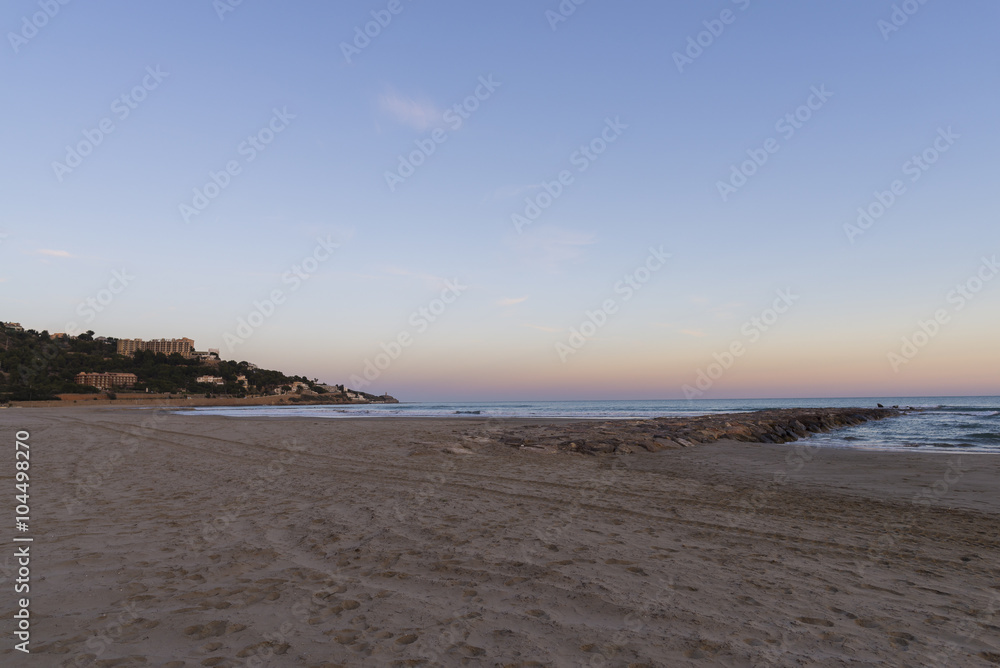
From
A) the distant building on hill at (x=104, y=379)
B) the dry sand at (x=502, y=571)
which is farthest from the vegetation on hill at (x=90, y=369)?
the dry sand at (x=502, y=571)

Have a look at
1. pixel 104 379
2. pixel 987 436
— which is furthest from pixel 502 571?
pixel 104 379

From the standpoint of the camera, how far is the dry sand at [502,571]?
373 centimetres

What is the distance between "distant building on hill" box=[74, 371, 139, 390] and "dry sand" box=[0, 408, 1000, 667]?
11292 centimetres

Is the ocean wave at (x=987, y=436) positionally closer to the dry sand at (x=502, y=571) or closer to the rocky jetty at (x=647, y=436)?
the rocky jetty at (x=647, y=436)

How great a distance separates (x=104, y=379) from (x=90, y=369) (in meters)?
8.51

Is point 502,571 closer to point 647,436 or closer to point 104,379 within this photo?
point 647,436

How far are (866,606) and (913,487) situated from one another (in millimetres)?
8676

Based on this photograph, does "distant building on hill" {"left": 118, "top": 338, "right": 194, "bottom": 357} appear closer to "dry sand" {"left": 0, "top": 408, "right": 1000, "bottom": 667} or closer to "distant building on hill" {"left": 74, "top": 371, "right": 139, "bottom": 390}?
"distant building on hill" {"left": 74, "top": 371, "right": 139, "bottom": 390}

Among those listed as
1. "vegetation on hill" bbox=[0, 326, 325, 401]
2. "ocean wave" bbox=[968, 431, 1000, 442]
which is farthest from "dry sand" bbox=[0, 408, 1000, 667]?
"vegetation on hill" bbox=[0, 326, 325, 401]

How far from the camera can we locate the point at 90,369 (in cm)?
10694

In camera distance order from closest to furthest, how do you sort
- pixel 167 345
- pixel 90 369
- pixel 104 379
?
1. pixel 104 379
2. pixel 90 369
3. pixel 167 345

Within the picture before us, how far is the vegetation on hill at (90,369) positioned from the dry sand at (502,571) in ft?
321

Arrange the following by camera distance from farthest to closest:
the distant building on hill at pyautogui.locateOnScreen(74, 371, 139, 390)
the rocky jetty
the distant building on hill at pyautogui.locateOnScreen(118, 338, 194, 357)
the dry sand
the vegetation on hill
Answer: the distant building on hill at pyautogui.locateOnScreen(118, 338, 194, 357)
the distant building on hill at pyautogui.locateOnScreen(74, 371, 139, 390)
the vegetation on hill
the rocky jetty
the dry sand

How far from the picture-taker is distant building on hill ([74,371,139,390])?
99.0 metres
